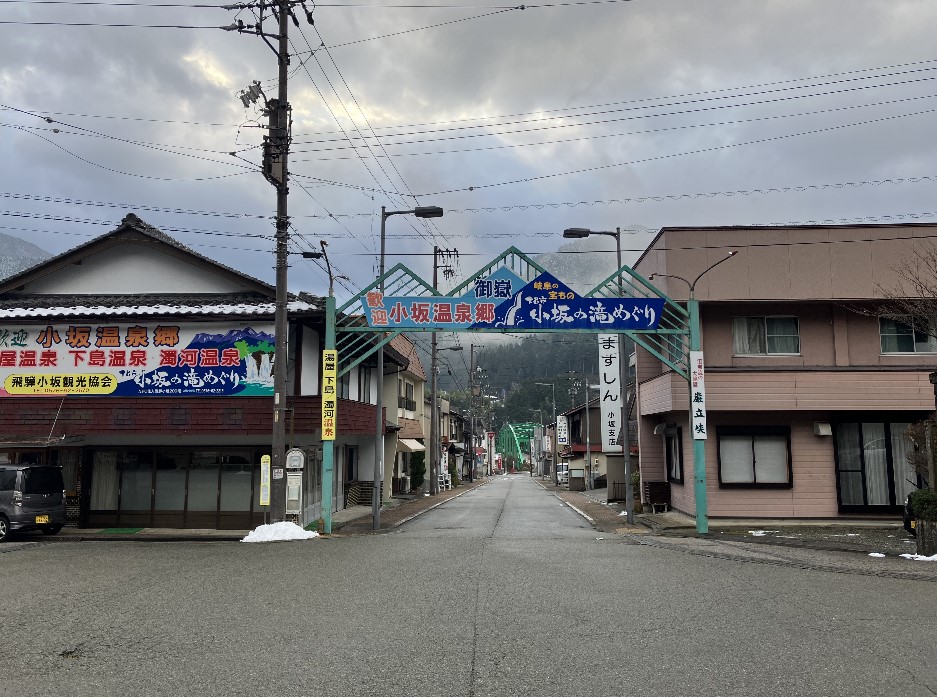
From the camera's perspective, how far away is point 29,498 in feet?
61.5

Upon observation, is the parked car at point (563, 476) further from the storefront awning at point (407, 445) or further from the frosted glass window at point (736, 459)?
the frosted glass window at point (736, 459)

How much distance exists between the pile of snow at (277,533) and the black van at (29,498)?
5.49m

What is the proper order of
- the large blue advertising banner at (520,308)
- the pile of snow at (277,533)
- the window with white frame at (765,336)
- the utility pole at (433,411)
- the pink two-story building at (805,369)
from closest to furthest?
the pile of snow at (277,533) < the large blue advertising banner at (520,308) < the pink two-story building at (805,369) < the window with white frame at (765,336) < the utility pole at (433,411)

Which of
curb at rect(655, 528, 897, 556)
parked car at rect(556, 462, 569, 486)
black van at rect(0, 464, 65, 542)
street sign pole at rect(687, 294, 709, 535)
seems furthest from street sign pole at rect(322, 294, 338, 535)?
parked car at rect(556, 462, 569, 486)

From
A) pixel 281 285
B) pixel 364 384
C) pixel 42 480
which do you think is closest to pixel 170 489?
pixel 42 480

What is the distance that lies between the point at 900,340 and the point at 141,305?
23795 mm

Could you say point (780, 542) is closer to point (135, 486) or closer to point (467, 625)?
point (467, 625)

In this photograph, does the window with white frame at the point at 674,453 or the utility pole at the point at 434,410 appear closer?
the window with white frame at the point at 674,453

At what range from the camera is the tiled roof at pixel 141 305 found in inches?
835

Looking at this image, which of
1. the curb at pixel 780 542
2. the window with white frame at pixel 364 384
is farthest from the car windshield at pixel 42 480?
the curb at pixel 780 542

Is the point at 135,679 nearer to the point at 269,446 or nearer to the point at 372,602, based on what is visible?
the point at 372,602

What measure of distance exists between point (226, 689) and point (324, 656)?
3.67 ft

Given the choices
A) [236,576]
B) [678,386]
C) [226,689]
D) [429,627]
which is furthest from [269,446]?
[226,689]

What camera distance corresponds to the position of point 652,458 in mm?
27094
